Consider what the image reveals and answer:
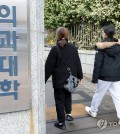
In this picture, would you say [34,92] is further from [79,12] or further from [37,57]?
[79,12]

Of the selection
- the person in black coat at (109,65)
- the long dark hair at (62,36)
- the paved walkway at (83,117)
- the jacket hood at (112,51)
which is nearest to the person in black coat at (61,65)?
the long dark hair at (62,36)

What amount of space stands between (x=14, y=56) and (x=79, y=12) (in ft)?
23.5

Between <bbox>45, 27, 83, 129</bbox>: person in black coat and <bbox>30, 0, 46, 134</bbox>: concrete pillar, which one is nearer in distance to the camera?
<bbox>30, 0, 46, 134</bbox>: concrete pillar

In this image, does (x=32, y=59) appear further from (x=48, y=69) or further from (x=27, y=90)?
(x=48, y=69)

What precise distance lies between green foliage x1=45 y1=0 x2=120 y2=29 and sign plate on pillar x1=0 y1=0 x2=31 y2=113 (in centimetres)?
621

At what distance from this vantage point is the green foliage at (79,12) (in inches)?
376

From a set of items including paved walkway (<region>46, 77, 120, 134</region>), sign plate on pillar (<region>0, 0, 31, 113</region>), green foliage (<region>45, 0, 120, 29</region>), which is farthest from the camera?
green foliage (<region>45, 0, 120, 29</region>)

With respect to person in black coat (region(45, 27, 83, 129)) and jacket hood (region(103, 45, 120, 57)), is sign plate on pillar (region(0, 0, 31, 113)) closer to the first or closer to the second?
person in black coat (region(45, 27, 83, 129))

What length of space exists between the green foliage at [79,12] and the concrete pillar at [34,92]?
19.8ft

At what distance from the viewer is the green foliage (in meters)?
9.54

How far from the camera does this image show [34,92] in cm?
372

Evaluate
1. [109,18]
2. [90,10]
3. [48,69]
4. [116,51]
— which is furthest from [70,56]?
[90,10]

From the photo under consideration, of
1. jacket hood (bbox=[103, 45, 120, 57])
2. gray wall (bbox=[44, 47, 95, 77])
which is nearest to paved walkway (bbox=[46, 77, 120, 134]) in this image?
jacket hood (bbox=[103, 45, 120, 57])

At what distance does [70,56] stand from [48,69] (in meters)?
0.45
